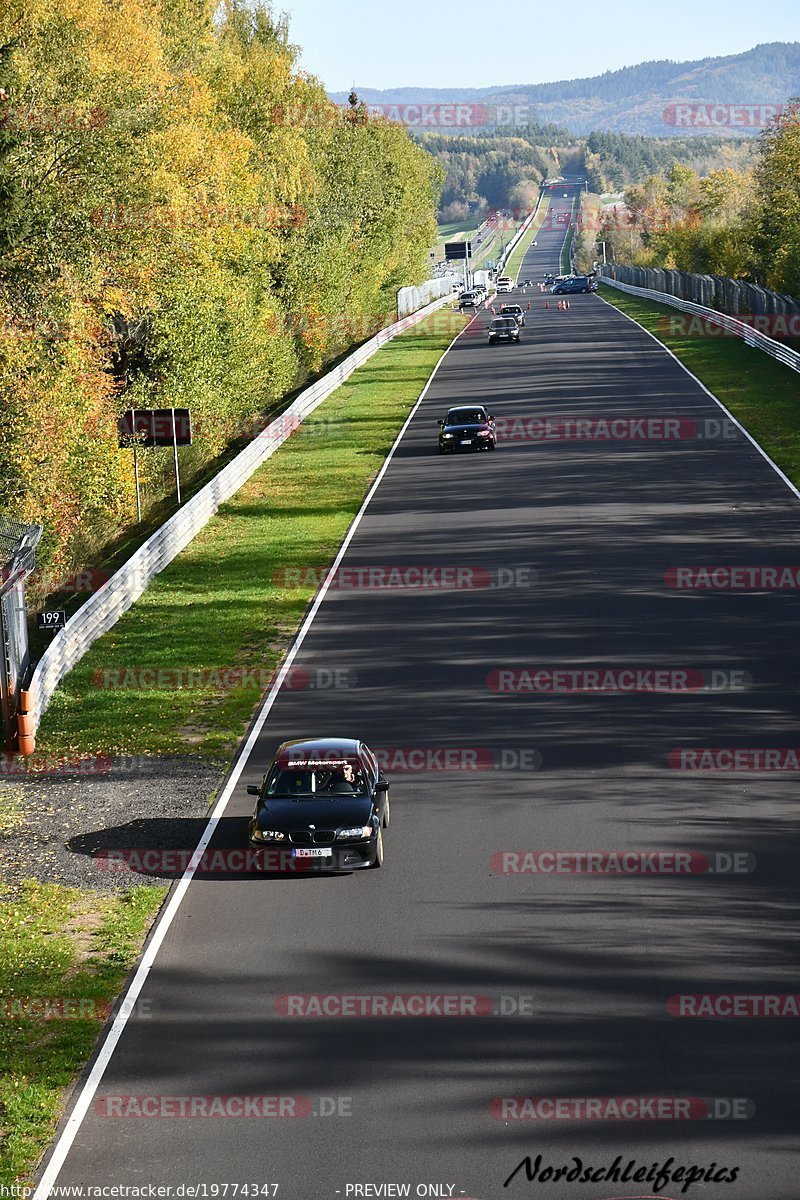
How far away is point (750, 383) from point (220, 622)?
1368 inches

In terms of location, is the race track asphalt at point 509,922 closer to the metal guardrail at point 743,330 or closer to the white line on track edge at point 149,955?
the white line on track edge at point 149,955

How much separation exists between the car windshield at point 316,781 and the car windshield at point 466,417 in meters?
31.8

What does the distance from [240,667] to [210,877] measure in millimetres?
9481

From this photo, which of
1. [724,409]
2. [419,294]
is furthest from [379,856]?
[419,294]

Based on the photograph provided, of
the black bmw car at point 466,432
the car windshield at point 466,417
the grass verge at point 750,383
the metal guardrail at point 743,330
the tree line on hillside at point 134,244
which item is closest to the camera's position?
the tree line on hillside at point 134,244

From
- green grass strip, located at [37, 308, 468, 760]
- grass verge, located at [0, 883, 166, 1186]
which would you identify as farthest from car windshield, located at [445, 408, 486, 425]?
grass verge, located at [0, 883, 166, 1186]

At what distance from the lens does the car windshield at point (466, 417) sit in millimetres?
49000

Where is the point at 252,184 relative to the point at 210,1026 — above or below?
above

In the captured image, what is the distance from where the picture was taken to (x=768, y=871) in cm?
1667

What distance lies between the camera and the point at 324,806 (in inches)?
695

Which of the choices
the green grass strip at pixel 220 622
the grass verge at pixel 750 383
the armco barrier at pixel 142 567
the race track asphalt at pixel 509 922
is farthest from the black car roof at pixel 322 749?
the grass verge at pixel 750 383

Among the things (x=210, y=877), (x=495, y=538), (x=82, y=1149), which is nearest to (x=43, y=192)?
(x=495, y=538)

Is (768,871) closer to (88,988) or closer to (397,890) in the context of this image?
(397,890)

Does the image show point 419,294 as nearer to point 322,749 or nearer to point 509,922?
point 322,749
